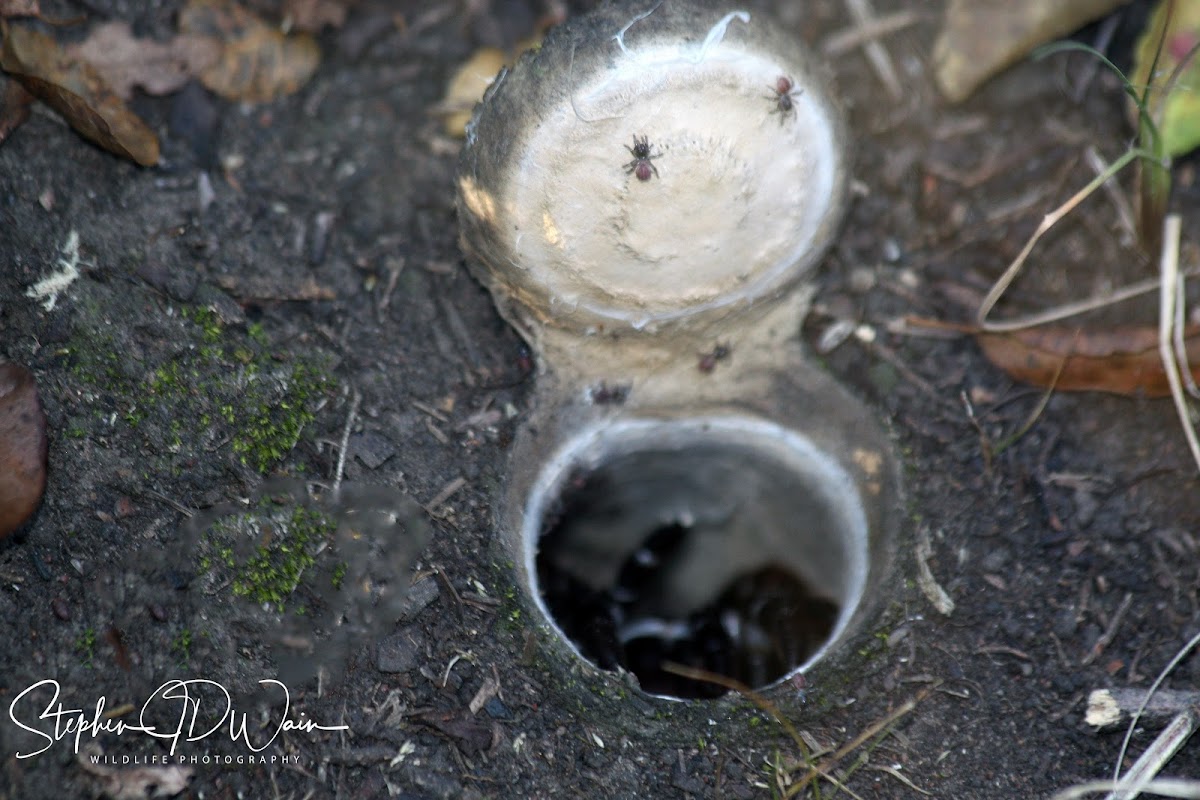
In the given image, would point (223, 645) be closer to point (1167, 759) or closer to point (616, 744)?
point (616, 744)

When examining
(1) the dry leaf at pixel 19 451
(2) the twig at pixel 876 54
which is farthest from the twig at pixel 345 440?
(2) the twig at pixel 876 54

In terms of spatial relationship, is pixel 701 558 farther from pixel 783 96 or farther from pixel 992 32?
pixel 992 32

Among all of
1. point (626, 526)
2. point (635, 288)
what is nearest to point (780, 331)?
point (635, 288)

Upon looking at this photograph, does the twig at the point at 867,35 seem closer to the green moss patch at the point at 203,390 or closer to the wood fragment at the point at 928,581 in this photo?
the wood fragment at the point at 928,581

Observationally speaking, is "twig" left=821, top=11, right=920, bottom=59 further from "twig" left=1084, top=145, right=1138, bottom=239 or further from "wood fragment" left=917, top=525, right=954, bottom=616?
"wood fragment" left=917, top=525, right=954, bottom=616

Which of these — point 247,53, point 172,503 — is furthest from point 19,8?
point 172,503
